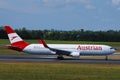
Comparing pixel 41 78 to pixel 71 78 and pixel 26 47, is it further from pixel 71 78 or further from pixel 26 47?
pixel 26 47

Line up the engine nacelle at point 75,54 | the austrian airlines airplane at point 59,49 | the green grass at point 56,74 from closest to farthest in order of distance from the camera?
the green grass at point 56,74
the engine nacelle at point 75,54
the austrian airlines airplane at point 59,49

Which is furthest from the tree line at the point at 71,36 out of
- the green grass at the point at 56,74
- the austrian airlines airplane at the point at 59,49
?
the green grass at the point at 56,74

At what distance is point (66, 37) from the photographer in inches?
7219

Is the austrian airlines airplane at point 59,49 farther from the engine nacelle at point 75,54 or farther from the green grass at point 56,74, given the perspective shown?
the green grass at point 56,74

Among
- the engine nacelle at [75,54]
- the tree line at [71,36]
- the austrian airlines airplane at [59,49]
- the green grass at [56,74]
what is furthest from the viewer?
the tree line at [71,36]

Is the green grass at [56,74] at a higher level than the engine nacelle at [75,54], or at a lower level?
lower

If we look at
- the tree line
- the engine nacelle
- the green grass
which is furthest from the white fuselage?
the tree line

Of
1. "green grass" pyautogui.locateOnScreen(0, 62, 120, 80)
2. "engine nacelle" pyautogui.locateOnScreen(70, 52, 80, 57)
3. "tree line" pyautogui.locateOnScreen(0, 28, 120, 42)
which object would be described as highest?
"tree line" pyautogui.locateOnScreen(0, 28, 120, 42)

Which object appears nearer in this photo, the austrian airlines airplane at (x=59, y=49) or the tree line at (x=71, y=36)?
the austrian airlines airplane at (x=59, y=49)

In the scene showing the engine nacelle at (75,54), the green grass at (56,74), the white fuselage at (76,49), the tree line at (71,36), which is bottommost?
the green grass at (56,74)

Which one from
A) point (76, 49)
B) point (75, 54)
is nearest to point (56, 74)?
point (75, 54)

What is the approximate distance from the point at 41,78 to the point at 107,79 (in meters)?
4.84

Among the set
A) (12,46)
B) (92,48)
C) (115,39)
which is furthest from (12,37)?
(115,39)

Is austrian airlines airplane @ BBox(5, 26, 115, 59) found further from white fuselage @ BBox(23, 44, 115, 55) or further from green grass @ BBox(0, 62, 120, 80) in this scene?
green grass @ BBox(0, 62, 120, 80)
